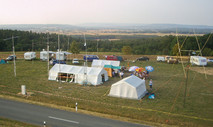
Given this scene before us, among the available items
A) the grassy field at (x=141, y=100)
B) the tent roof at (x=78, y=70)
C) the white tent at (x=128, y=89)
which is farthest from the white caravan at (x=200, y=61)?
the white tent at (x=128, y=89)

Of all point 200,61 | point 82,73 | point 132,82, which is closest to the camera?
point 132,82

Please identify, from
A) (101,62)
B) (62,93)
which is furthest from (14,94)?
(101,62)

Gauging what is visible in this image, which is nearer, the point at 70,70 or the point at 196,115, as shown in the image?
the point at 196,115

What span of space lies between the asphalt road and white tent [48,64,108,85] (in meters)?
7.17

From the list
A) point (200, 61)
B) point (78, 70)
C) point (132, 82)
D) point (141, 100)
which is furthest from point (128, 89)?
point (200, 61)

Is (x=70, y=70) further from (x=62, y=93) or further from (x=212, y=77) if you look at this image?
(x=212, y=77)

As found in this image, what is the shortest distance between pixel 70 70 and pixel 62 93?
15.3ft

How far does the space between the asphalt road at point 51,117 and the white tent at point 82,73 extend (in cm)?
717

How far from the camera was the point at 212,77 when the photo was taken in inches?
995

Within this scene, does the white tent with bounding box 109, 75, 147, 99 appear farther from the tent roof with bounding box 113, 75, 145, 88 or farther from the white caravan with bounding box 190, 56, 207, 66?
the white caravan with bounding box 190, 56, 207, 66

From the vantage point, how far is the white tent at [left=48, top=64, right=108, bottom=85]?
824 inches

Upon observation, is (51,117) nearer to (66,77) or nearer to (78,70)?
(66,77)

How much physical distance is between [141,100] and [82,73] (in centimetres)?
759

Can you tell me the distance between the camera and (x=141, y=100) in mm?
16125
